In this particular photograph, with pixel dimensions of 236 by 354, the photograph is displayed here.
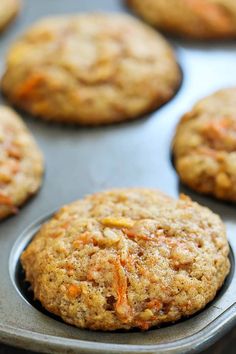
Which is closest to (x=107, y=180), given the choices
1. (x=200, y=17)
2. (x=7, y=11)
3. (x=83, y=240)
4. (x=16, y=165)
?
(x=16, y=165)

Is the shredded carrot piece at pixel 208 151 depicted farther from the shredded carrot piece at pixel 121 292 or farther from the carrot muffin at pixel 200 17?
the carrot muffin at pixel 200 17

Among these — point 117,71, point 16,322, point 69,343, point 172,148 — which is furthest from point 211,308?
point 117,71

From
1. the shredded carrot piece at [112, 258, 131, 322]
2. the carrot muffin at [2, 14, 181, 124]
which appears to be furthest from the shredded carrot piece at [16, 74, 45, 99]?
the shredded carrot piece at [112, 258, 131, 322]

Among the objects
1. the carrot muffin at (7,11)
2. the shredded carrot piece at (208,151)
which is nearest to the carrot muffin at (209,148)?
the shredded carrot piece at (208,151)

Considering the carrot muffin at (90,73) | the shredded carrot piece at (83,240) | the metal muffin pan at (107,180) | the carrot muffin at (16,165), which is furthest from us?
the carrot muffin at (90,73)

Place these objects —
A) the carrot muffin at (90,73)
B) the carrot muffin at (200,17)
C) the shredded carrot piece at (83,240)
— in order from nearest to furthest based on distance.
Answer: the shredded carrot piece at (83,240) → the carrot muffin at (90,73) → the carrot muffin at (200,17)

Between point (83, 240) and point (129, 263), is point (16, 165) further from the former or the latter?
point (129, 263)

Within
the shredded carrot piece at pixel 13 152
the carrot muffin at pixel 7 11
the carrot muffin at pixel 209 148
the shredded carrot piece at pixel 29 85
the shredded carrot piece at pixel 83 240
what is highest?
the carrot muffin at pixel 7 11
